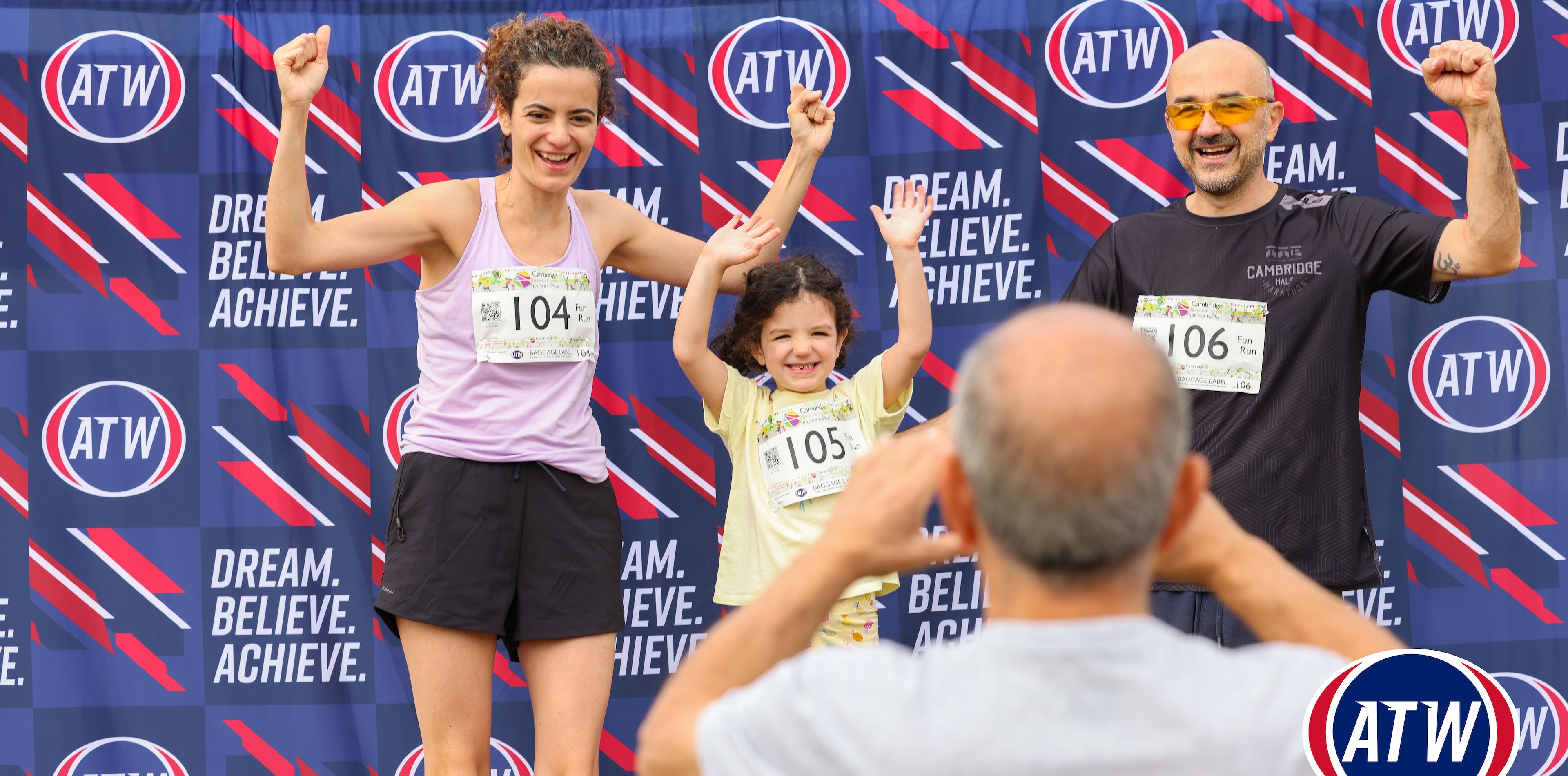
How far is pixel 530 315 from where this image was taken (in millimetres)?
2762

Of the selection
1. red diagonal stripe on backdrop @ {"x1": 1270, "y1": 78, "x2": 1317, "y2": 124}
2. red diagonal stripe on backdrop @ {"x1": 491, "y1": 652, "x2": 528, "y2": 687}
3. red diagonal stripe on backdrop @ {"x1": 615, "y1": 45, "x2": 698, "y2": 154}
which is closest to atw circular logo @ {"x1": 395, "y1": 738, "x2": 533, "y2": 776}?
red diagonal stripe on backdrop @ {"x1": 491, "y1": 652, "x2": 528, "y2": 687}

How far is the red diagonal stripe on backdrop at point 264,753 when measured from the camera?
3.48 m

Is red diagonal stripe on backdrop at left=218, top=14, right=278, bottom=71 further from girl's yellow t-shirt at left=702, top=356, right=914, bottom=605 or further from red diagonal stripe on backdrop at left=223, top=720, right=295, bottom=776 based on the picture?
red diagonal stripe on backdrop at left=223, top=720, right=295, bottom=776

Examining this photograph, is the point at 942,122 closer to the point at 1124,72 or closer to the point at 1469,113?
the point at 1124,72

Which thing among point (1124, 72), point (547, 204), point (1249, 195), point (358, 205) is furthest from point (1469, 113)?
point (358, 205)

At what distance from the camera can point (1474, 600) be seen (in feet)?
11.3

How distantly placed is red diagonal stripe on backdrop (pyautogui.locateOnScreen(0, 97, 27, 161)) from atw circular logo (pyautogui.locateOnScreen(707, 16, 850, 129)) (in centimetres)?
203

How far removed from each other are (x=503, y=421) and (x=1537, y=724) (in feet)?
9.88

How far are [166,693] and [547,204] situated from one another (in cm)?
189

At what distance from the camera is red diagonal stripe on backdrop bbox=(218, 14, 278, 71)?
3.55 meters

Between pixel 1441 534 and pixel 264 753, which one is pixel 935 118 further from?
pixel 264 753

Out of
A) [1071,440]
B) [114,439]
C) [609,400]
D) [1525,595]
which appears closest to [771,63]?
[609,400]

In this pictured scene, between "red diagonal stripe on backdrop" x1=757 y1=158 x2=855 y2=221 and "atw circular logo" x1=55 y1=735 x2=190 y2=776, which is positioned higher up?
"red diagonal stripe on backdrop" x1=757 y1=158 x2=855 y2=221

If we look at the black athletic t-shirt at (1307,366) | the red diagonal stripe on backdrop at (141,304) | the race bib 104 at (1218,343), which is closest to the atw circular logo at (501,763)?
the red diagonal stripe on backdrop at (141,304)
